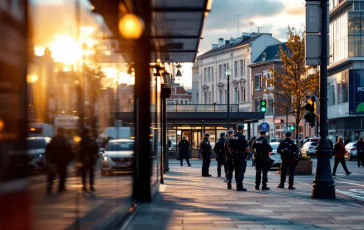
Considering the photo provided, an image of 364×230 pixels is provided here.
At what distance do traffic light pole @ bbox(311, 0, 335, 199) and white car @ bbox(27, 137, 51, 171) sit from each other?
11.8 m

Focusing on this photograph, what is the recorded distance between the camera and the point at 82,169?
641 centimetres

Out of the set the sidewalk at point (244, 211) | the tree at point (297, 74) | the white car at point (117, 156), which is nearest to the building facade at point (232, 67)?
the tree at point (297, 74)

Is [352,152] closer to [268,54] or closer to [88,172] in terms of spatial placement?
[88,172]

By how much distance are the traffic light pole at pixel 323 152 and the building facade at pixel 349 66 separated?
47.9 meters

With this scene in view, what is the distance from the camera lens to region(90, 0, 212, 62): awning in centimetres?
909

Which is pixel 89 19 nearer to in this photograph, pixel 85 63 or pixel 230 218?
pixel 85 63

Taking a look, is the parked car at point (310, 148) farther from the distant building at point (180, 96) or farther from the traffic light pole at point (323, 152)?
the distant building at point (180, 96)

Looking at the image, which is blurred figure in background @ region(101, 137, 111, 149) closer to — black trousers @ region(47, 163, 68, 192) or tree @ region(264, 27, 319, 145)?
black trousers @ region(47, 163, 68, 192)

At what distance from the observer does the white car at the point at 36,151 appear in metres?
4.14

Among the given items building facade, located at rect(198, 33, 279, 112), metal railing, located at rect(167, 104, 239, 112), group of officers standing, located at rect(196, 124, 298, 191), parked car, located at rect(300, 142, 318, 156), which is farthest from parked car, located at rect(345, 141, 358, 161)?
building facade, located at rect(198, 33, 279, 112)

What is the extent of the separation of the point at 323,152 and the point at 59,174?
37.8ft

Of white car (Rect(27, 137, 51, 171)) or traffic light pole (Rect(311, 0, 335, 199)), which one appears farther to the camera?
traffic light pole (Rect(311, 0, 335, 199))

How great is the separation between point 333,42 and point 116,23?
214 feet

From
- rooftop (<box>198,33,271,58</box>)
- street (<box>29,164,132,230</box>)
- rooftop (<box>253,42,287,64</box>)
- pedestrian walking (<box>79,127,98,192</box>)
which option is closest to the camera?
street (<box>29,164,132,230</box>)
